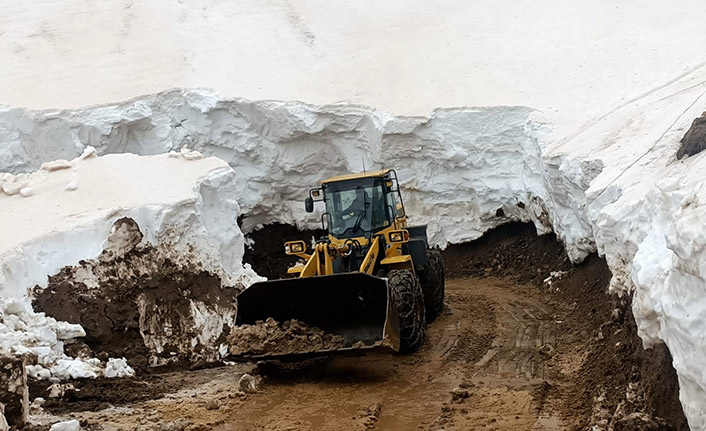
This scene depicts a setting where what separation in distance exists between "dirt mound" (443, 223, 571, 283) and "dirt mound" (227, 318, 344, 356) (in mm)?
6734

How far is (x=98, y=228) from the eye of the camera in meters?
10.9

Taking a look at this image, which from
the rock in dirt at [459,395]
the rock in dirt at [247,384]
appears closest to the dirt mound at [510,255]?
the rock in dirt at [459,395]

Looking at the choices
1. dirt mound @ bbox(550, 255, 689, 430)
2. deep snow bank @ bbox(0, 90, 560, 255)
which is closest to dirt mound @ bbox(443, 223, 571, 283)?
deep snow bank @ bbox(0, 90, 560, 255)

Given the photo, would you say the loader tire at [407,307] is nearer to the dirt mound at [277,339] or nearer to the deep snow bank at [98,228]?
the dirt mound at [277,339]

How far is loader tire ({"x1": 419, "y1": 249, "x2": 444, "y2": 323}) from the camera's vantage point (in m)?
11.9

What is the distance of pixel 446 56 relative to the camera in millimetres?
19719

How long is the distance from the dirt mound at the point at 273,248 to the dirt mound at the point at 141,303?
5.39 meters

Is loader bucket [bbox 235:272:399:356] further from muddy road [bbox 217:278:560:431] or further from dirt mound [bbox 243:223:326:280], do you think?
dirt mound [bbox 243:223:326:280]

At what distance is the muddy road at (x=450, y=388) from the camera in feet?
23.0

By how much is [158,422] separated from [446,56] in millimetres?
14124

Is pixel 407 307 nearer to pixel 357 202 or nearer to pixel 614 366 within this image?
pixel 357 202

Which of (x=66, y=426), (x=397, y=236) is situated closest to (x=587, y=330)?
(x=397, y=236)

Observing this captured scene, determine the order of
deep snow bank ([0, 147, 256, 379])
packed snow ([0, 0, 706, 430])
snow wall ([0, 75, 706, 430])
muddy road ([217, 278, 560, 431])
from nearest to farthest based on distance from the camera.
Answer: muddy road ([217, 278, 560, 431]), deep snow bank ([0, 147, 256, 379]), packed snow ([0, 0, 706, 430]), snow wall ([0, 75, 706, 430])

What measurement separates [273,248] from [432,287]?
664 centimetres
